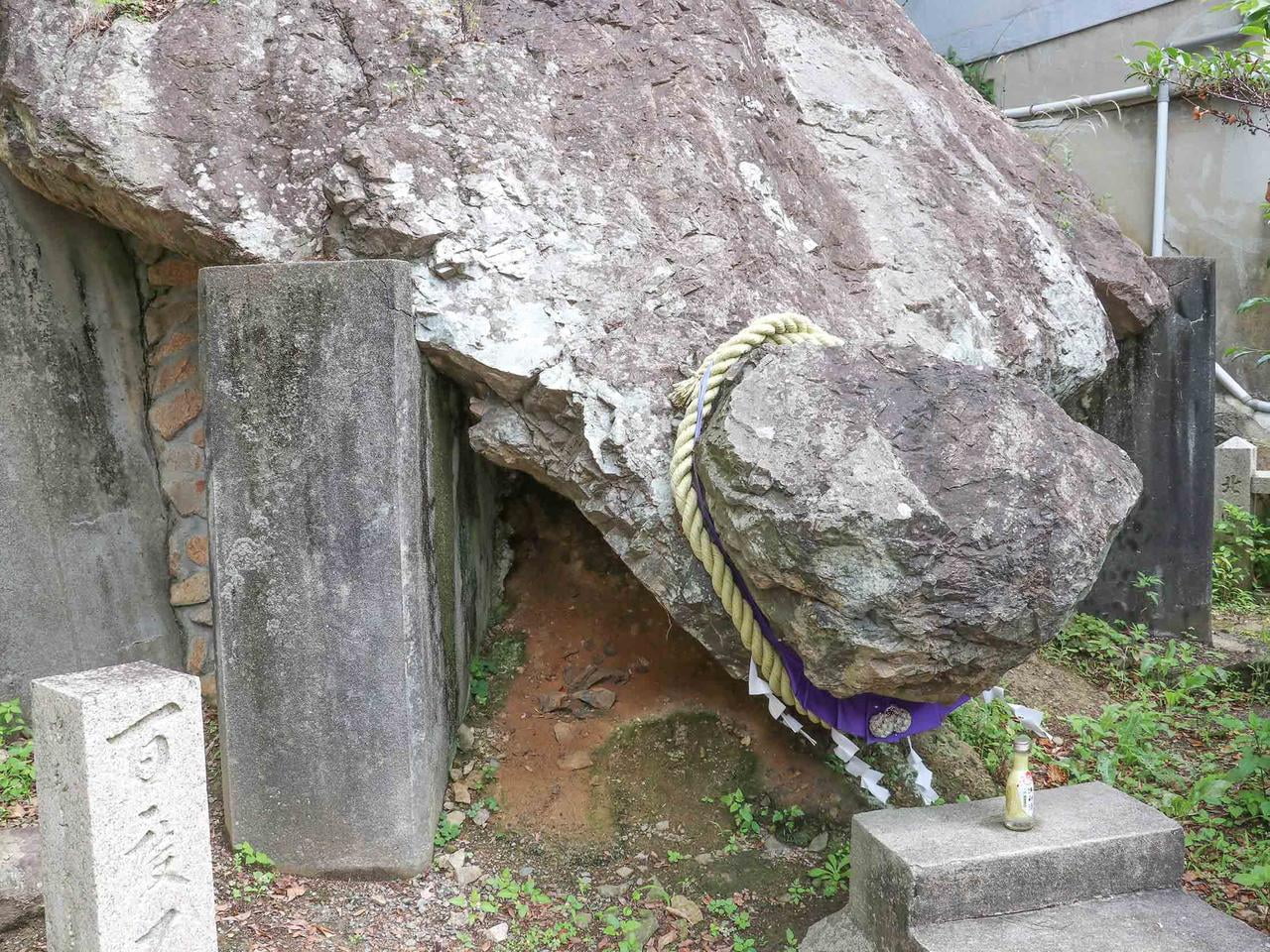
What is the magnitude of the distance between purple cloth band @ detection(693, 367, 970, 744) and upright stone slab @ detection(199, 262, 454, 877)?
823 millimetres

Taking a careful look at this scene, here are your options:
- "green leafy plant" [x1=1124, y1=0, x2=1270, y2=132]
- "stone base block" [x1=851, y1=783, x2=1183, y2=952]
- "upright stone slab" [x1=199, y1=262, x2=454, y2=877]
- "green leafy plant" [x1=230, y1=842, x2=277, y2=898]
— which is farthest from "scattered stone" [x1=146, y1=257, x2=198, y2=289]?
"green leafy plant" [x1=1124, y1=0, x2=1270, y2=132]

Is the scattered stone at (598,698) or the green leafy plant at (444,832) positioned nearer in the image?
the green leafy plant at (444,832)

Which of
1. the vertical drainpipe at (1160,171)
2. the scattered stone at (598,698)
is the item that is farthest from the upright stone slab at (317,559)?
the vertical drainpipe at (1160,171)

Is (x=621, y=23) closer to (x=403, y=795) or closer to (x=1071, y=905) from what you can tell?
(x=403, y=795)

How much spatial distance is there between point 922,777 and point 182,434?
281 centimetres

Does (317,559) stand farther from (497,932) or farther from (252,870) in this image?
(497,932)

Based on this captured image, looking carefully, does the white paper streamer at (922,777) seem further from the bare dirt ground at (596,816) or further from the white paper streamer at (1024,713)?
the white paper streamer at (1024,713)

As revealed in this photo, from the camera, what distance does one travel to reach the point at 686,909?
114 inches

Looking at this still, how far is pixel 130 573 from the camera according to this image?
371 centimetres

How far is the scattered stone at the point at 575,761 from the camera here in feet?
10.9

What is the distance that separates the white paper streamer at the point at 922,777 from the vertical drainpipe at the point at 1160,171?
6660 millimetres

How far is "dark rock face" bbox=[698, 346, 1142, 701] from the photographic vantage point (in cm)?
238

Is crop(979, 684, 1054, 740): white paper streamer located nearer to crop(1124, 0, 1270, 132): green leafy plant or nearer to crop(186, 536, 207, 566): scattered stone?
crop(1124, 0, 1270, 132): green leafy plant

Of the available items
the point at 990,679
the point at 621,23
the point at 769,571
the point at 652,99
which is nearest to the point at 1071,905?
the point at 990,679
